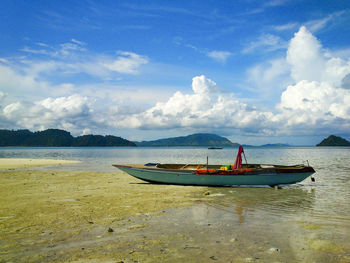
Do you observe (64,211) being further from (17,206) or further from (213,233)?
(213,233)

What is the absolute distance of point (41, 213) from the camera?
11391 mm

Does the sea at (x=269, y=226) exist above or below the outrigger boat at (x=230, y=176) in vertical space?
below

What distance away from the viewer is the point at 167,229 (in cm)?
944

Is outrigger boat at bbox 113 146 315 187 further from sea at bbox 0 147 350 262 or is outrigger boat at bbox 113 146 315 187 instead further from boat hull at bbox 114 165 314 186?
sea at bbox 0 147 350 262

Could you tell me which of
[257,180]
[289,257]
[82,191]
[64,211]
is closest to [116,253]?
[289,257]

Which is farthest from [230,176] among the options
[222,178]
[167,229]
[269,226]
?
[167,229]

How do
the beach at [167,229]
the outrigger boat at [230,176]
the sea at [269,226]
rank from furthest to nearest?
the outrigger boat at [230,176], the sea at [269,226], the beach at [167,229]

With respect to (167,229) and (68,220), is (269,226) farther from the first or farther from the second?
(68,220)

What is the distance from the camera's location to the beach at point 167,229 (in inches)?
279

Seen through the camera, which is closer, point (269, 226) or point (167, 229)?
point (167, 229)

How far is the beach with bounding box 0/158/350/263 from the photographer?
23.2 feet

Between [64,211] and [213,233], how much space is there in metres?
6.93

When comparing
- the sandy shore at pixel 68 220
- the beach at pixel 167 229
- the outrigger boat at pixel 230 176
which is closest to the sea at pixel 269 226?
the beach at pixel 167 229

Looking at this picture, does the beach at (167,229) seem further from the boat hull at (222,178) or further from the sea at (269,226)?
the boat hull at (222,178)
